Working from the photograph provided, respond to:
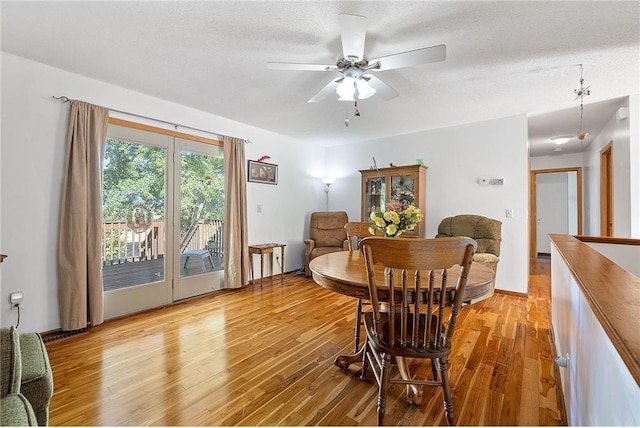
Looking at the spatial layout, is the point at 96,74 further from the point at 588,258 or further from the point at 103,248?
the point at 588,258

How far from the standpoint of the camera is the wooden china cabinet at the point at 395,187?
4203 mm

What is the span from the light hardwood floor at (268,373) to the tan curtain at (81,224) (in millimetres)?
260

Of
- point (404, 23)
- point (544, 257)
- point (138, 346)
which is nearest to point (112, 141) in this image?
point (138, 346)

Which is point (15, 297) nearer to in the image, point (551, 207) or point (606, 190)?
point (606, 190)

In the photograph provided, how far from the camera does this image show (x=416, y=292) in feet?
4.25

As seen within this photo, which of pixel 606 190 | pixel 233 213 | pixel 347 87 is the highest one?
pixel 347 87

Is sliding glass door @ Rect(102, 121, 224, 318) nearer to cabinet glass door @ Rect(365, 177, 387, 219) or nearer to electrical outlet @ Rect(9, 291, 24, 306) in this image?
electrical outlet @ Rect(9, 291, 24, 306)

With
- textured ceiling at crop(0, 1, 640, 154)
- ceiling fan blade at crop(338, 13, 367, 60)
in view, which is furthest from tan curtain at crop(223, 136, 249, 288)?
ceiling fan blade at crop(338, 13, 367, 60)

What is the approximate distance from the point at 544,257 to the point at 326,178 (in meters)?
5.88

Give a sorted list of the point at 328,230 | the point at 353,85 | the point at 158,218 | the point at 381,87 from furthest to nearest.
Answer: the point at 328,230 → the point at 158,218 → the point at 381,87 → the point at 353,85

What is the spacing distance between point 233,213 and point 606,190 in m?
5.29

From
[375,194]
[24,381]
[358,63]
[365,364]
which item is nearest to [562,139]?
[375,194]

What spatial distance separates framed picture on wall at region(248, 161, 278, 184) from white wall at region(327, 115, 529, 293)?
71.5 inches

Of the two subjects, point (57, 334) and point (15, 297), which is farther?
point (57, 334)
